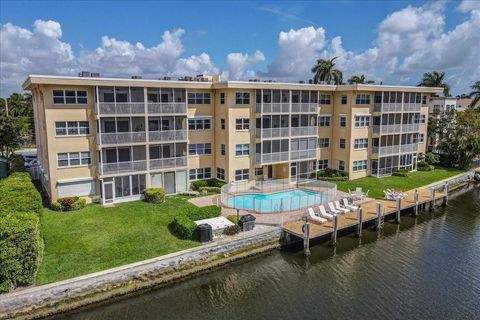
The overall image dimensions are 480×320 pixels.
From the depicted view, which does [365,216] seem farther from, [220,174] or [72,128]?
[72,128]

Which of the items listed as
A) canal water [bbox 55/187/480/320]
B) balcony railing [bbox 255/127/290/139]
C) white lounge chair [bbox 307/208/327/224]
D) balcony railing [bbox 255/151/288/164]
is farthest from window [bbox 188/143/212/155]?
canal water [bbox 55/187/480/320]

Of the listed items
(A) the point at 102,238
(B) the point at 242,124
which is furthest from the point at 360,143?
(A) the point at 102,238

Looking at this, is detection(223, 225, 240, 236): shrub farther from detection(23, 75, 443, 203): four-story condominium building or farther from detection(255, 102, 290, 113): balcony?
detection(255, 102, 290, 113): balcony

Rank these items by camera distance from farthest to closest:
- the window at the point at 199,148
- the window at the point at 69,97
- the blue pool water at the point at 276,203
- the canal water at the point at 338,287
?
the window at the point at 199,148, the blue pool water at the point at 276,203, the window at the point at 69,97, the canal water at the point at 338,287

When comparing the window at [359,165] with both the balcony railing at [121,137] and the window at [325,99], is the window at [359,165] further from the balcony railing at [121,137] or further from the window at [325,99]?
the balcony railing at [121,137]

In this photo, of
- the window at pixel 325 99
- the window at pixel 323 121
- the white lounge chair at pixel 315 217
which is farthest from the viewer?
the window at pixel 323 121

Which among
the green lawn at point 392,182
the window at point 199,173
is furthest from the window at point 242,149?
the green lawn at point 392,182
